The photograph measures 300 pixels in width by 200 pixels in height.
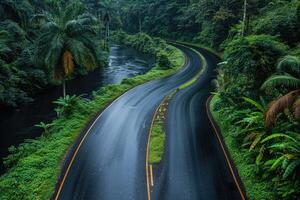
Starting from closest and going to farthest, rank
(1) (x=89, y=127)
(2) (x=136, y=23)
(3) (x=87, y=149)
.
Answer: (3) (x=87, y=149), (1) (x=89, y=127), (2) (x=136, y=23)

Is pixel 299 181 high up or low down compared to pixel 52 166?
up

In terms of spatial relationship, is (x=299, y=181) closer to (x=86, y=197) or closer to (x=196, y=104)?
(x=86, y=197)

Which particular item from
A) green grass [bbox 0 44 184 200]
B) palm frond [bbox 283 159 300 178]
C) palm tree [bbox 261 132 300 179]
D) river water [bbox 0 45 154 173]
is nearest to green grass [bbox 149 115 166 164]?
green grass [bbox 0 44 184 200]

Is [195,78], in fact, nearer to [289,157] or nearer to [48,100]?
[48,100]

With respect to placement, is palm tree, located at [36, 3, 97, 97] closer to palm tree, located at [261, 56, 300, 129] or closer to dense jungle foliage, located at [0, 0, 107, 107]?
dense jungle foliage, located at [0, 0, 107, 107]

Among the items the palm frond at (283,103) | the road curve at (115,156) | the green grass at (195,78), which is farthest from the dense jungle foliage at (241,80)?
the green grass at (195,78)

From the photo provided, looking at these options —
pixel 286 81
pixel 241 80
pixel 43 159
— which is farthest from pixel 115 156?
pixel 241 80

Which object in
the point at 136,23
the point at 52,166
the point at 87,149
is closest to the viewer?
A: the point at 52,166

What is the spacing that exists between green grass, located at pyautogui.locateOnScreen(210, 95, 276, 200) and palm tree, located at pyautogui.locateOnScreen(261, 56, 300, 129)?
10.2 ft

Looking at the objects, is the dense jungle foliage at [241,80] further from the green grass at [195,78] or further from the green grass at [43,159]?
the green grass at [195,78]

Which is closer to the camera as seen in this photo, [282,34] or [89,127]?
[89,127]

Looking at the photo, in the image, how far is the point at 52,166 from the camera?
17.0m

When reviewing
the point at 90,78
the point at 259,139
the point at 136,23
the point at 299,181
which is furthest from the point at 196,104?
the point at 136,23

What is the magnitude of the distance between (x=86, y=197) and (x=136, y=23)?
97.8 metres
